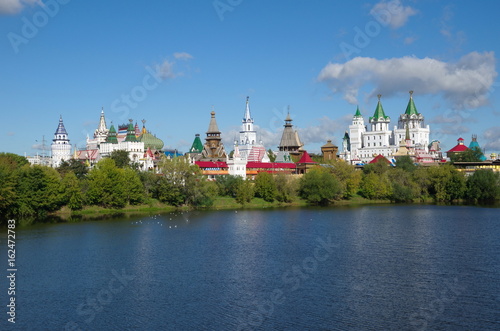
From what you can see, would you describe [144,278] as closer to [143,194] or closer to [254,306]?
[254,306]

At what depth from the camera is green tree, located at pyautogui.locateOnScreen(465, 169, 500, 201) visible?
70.9 m

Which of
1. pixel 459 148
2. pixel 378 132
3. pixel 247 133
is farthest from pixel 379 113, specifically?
pixel 247 133

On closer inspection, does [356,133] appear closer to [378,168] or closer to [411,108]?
[411,108]

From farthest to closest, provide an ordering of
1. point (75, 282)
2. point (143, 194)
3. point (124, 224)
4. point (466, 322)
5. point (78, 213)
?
1. point (143, 194)
2. point (78, 213)
3. point (124, 224)
4. point (75, 282)
5. point (466, 322)

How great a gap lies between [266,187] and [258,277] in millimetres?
40499

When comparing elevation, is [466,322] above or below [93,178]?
below

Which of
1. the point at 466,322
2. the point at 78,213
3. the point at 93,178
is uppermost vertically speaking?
the point at 93,178

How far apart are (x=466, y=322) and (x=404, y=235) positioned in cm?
1958

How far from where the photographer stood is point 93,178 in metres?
58.9

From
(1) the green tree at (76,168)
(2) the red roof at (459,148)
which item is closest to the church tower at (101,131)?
(1) the green tree at (76,168)

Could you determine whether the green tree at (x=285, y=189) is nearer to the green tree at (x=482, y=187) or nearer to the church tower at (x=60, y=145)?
the green tree at (x=482, y=187)

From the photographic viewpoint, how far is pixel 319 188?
6806cm

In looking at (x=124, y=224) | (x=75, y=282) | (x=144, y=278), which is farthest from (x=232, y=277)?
(x=124, y=224)

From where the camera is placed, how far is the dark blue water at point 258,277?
21562 millimetres
